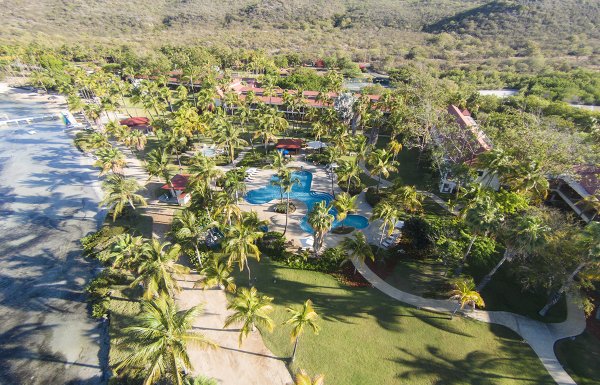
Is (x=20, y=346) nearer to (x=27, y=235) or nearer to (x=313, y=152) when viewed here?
(x=27, y=235)

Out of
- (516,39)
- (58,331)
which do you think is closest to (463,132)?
(58,331)

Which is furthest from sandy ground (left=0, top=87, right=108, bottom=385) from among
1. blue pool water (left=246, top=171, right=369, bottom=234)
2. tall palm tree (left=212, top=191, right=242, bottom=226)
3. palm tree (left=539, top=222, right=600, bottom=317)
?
palm tree (left=539, top=222, right=600, bottom=317)

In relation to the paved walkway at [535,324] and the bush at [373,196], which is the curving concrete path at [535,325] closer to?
the paved walkway at [535,324]

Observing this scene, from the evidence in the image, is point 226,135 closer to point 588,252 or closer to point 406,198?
point 406,198

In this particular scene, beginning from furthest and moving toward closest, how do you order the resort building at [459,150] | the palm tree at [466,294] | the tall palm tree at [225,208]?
the resort building at [459,150], the tall palm tree at [225,208], the palm tree at [466,294]

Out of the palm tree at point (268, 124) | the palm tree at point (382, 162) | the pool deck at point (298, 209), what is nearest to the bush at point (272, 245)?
the pool deck at point (298, 209)

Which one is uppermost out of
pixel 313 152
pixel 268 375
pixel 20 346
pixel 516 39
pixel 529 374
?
pixel 516 39

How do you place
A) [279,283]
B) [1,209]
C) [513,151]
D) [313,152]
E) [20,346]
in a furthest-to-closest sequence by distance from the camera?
[313,152]
[1,209]
[513,151]
[279,283]
[20,346]

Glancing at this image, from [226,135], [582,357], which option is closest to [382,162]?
[226,135]
